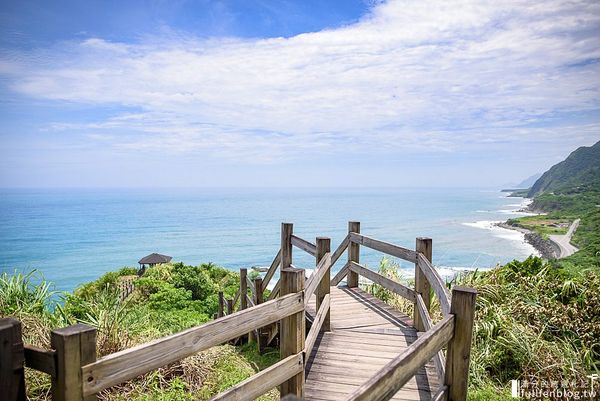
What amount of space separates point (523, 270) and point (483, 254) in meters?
54.6

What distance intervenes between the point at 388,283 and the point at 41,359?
18.2 ft

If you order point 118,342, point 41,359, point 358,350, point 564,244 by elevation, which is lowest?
point 564,244

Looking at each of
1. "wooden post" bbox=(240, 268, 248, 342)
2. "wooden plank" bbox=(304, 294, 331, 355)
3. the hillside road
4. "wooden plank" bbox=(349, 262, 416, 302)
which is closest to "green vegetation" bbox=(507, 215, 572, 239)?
the hillside road

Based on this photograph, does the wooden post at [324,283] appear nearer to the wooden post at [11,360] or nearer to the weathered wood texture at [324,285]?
the weathered wood texture at [324,285]

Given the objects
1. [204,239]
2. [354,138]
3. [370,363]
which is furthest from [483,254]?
[354,138]

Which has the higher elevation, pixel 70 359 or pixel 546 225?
pixel 70 359

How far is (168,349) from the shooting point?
2.22 metres

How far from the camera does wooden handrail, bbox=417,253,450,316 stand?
11.4ft

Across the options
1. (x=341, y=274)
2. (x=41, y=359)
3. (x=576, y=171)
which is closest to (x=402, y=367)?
(x=41, y=359)

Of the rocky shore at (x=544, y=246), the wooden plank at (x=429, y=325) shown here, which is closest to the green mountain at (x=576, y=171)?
the rocky shore at (x=544, y=246)

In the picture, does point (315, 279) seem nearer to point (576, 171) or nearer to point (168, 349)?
point (168, 349)

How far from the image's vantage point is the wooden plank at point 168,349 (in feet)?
6.23

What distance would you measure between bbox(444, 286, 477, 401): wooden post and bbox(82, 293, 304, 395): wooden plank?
1.35 metres

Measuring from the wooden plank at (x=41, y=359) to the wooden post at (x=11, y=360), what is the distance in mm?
43
